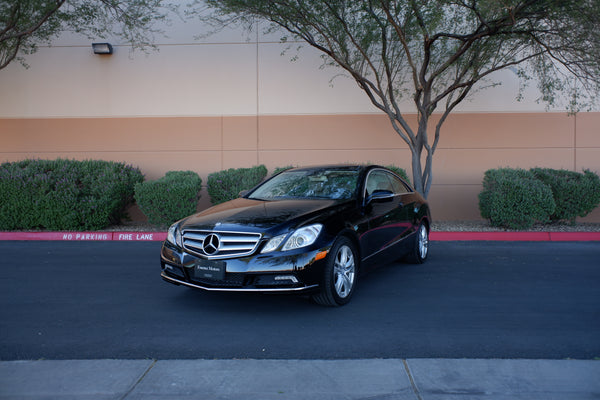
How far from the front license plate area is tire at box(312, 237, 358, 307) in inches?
38.0

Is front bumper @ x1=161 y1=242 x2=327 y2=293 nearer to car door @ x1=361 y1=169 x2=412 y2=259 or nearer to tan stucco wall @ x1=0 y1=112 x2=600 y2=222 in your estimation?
car door @ x1=361 y1=169 x2=412 y2=259

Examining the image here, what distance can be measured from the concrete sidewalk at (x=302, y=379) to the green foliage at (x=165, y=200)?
6.78 metres

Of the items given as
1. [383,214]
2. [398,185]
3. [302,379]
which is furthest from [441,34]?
[302,379]

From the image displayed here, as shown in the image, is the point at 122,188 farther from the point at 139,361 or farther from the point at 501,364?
the point at 501,364

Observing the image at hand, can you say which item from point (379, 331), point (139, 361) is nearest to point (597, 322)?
point (379, 331)

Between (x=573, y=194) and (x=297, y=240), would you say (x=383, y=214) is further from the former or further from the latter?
(x=573, y=194)

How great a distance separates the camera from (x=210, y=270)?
482cm

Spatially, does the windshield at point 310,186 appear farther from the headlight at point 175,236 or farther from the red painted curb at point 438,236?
the red painted curb at point 438,236

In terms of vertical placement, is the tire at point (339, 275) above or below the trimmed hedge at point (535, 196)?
below

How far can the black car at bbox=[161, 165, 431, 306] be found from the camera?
4.74m

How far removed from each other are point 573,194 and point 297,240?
27.3ft

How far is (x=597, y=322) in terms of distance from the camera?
472cm

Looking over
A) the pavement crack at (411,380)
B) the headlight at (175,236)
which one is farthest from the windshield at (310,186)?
the pavement crack at (411,380)

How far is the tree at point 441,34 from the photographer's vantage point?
9.01m
